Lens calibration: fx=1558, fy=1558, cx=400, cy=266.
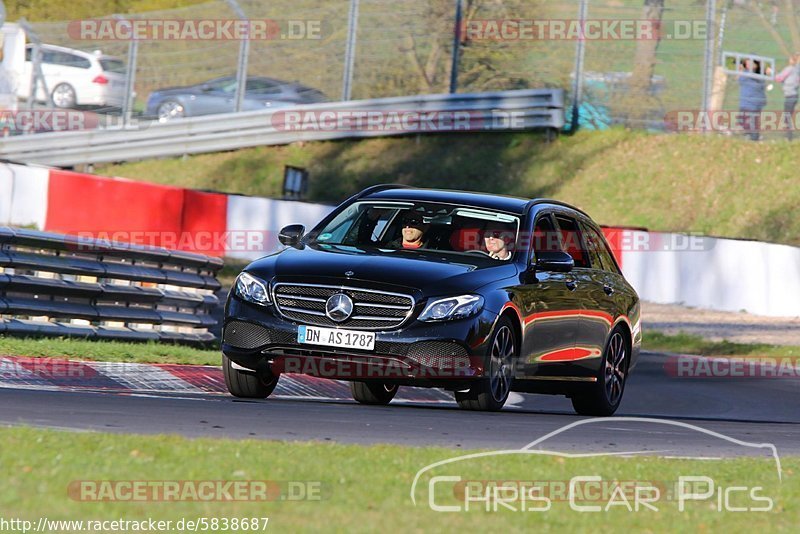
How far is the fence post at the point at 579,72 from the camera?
31.1m

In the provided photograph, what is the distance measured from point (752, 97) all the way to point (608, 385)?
64.6ft

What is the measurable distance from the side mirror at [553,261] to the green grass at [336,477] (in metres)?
3.20

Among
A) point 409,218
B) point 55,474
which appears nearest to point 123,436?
point 55,474

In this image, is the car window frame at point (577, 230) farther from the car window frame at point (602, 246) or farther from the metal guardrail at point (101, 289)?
the metal guardrail at point (101, 289)

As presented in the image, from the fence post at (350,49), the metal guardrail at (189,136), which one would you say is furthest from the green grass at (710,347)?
the fence post at (350,49)

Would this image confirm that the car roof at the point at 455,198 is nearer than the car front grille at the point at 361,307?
No

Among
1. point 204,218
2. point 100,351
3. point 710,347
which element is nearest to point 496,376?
point 100,351

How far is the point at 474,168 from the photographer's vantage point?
3422 cm

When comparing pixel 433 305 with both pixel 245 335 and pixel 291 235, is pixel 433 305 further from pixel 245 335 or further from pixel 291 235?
pixel 291 235

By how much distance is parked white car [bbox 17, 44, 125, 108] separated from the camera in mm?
34375

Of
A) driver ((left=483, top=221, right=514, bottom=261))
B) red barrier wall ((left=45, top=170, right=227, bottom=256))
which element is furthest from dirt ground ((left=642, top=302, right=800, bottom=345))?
driver ((left=483, top=221, right=514, bottom=261))

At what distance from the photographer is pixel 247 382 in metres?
10.7

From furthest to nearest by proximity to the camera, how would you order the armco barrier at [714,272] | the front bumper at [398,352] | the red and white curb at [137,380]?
the armco barrier at [714,272] < the red and white curb at [137,380] < the front bumper at [398,352]

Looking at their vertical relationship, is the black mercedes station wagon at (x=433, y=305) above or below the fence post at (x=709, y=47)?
below
